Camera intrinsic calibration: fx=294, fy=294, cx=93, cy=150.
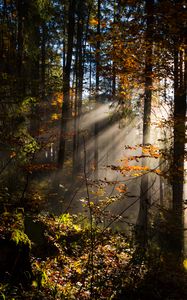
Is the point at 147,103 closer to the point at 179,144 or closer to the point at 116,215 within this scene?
the point at 179,144

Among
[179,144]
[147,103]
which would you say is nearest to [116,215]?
[179,144]

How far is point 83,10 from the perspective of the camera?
2077 cm

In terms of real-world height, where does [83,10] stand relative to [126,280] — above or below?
above

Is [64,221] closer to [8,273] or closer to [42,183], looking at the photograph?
[8,273]

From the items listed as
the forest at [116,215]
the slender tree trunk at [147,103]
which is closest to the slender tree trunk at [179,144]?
the forest at [116,215]

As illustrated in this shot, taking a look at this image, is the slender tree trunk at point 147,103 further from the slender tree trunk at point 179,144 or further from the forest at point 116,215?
the slender tree trunk at point 179,144

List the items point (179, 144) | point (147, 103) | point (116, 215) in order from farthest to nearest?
point (147, 103) < point (179, 144) < point (116, 215)

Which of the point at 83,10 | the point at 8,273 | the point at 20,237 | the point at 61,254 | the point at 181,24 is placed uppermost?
the point at 83,10

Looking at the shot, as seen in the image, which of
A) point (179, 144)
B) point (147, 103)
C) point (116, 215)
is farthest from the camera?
point (147, 103)

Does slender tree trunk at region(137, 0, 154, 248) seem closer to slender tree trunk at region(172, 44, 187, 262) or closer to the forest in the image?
the forest

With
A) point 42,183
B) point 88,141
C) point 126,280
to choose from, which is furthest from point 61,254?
point 88,141

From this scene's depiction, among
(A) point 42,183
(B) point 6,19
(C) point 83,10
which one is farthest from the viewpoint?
(C) point 83,10

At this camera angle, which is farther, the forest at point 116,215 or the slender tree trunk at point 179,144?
the slender tree trunk at point 179,144

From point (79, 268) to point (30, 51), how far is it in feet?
33.3
